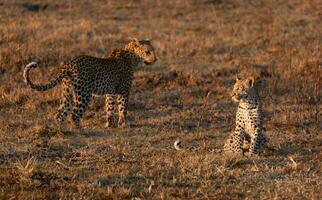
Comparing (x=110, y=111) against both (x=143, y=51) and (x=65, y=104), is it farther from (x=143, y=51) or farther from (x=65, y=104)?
(x=143, y=51)

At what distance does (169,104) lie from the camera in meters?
14.8

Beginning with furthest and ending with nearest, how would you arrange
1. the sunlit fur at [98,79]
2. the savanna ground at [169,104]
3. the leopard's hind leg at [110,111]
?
the leopard's hind leg at [110,111] < the sunlit fur at [98,79] < the savanna ground at [169,104]

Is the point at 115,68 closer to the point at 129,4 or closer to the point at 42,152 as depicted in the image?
the point at 42,152

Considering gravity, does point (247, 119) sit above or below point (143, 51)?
below

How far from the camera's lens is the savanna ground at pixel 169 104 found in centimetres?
903

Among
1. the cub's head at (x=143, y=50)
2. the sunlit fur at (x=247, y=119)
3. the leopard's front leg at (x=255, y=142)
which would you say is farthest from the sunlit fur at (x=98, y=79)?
the leopard's front leg at (x=255, y=142)

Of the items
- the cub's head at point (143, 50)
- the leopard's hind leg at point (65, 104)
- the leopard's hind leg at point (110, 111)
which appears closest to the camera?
the leopard's hind leg at point (65, 104)

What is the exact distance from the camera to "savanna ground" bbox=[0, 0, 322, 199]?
9031 millimetres

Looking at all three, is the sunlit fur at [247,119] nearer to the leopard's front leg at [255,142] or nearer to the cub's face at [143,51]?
the leopard's front leg at [255,142]

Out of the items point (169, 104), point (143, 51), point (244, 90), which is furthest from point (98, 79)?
point (244, 90)

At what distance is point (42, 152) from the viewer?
34.8 ft

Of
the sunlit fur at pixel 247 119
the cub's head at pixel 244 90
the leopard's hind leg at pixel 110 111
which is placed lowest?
the leopard's hind leg at pixel 110 111

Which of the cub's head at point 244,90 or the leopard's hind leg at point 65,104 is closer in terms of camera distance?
the cub's head at point 244,90

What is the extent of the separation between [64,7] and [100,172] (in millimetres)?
17876
